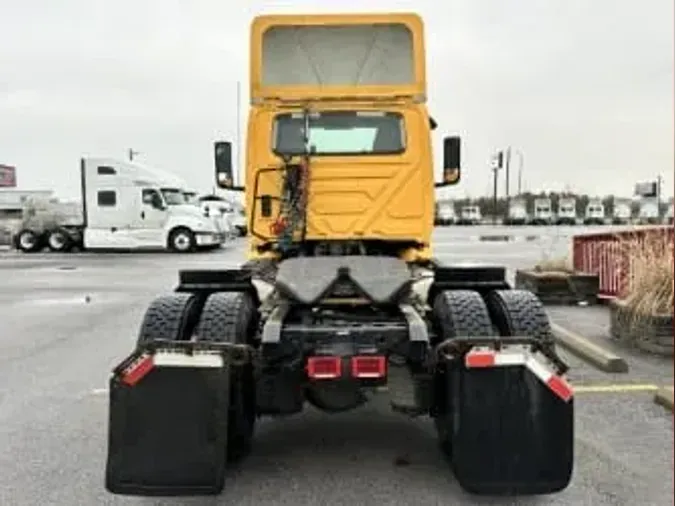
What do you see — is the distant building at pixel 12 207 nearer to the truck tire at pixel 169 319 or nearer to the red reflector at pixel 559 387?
the truck tire at pixel 169 319

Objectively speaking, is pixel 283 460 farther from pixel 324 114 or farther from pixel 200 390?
pixel 324 114

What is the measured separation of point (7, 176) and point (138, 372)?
79.4 m

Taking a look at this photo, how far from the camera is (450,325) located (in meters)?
5.25

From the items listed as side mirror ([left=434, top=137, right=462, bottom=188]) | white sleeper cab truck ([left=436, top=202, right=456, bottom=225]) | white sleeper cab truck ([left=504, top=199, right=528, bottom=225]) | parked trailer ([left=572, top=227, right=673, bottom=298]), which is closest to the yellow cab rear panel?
side mirror ([left=434, top=137, right=462, bottom=188])

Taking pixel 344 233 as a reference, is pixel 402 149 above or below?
above

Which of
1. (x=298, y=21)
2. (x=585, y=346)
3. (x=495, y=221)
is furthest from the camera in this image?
(x=495, y=221)

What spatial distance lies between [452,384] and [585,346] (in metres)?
4.86

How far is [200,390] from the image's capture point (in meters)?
4.69

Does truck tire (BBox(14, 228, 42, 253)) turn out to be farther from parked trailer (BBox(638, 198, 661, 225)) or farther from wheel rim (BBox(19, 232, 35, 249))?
parked trailer (BBox(638, 198, 661, 225))

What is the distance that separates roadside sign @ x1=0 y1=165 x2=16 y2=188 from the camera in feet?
247

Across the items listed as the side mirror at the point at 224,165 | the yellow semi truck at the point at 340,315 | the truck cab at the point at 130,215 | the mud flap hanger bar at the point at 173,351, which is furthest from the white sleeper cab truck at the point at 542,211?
the mud flap hanger bar at the point at 173,351

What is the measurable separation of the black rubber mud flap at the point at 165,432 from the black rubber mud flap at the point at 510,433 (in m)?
1.33

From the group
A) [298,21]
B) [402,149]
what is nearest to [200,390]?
[402,149]

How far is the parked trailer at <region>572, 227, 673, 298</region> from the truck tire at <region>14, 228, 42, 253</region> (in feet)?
85.8
